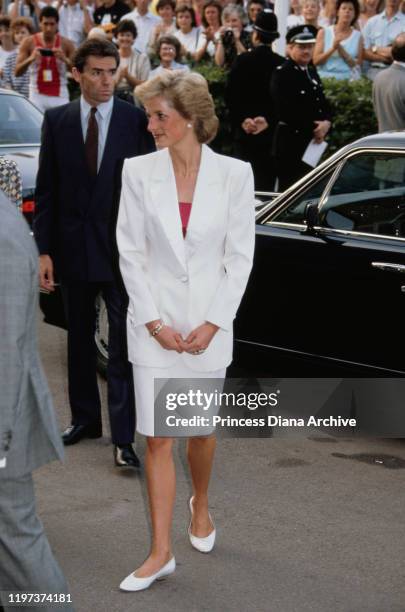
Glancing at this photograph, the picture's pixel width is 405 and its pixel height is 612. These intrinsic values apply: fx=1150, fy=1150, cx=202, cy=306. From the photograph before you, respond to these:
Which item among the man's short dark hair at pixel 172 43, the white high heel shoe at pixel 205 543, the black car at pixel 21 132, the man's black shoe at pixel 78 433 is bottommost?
the man's black shoe at pixel 78 433

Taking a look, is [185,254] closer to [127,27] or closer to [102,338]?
[102,338]

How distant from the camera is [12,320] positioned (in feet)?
9.81

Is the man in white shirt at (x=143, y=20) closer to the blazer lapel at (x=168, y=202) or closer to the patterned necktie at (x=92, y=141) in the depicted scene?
the patterned necktie at (x=92, y=141)

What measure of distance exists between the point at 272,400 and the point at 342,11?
717cm

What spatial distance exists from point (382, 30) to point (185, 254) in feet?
31.9

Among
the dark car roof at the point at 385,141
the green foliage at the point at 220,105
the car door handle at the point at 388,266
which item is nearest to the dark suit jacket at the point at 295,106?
the green foliage at the point at 220,105

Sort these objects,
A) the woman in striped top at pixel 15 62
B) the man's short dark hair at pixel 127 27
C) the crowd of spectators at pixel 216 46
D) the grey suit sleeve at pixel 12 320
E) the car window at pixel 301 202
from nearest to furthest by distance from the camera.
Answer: the grey suit sleeve at pixel 12 320, the car window at pixel 301 202, the crowd of spectators at pixel 216 46, the man's short dark hair at pixel 127 27, the woman in striped top at pixel 15 62

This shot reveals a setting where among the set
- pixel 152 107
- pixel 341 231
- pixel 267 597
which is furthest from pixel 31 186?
pixel 267 597

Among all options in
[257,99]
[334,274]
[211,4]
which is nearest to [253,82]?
[257,99]

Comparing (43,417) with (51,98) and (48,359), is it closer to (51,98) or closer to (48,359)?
(48,359)

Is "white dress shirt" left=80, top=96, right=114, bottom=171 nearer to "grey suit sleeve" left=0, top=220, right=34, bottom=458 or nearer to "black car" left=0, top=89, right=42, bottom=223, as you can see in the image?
"grey suit sleeve" left=0, top=220, right=34, bottom=458

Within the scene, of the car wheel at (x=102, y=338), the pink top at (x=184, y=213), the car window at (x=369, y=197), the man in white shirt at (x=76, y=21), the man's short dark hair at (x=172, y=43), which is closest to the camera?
the pink top at (x=184, y=213)

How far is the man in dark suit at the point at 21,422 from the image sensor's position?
299 cm

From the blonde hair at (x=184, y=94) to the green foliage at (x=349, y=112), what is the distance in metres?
7.58
